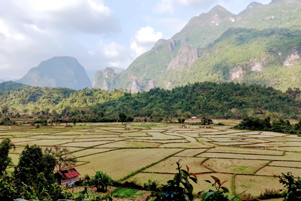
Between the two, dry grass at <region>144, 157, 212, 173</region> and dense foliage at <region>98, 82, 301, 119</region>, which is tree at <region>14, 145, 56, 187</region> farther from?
dense foliage at <region>98, 82, 301, 119</region>

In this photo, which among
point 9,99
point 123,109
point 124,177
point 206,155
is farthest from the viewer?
point 9,99

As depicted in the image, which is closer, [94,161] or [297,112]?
[94,161]

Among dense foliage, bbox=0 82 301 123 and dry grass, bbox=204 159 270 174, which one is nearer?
dry grass, bbox=204 159 270 174

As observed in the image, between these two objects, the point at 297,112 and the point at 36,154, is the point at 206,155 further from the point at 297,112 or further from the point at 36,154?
the point at 297,112

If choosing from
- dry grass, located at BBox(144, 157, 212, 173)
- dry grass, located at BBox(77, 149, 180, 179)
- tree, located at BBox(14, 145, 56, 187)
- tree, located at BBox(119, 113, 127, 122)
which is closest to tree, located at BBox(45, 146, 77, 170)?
dry grass, located at BBox(77, 149, 180, 179)

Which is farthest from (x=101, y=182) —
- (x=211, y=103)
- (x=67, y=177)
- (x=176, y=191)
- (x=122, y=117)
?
(x=211, y=103)

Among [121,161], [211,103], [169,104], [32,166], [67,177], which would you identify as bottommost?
[121,161]

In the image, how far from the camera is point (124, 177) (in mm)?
19844

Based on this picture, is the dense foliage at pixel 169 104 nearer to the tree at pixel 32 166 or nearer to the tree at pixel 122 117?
the tree at pixel 122 117

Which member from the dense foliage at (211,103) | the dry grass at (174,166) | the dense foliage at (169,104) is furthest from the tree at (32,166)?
the dense foliage at (211,103)

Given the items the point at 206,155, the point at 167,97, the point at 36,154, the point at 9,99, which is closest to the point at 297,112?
the point at 167,97

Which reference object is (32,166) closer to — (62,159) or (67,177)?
(67,177)

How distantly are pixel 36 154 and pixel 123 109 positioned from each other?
99.1m

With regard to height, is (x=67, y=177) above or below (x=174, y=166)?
above
